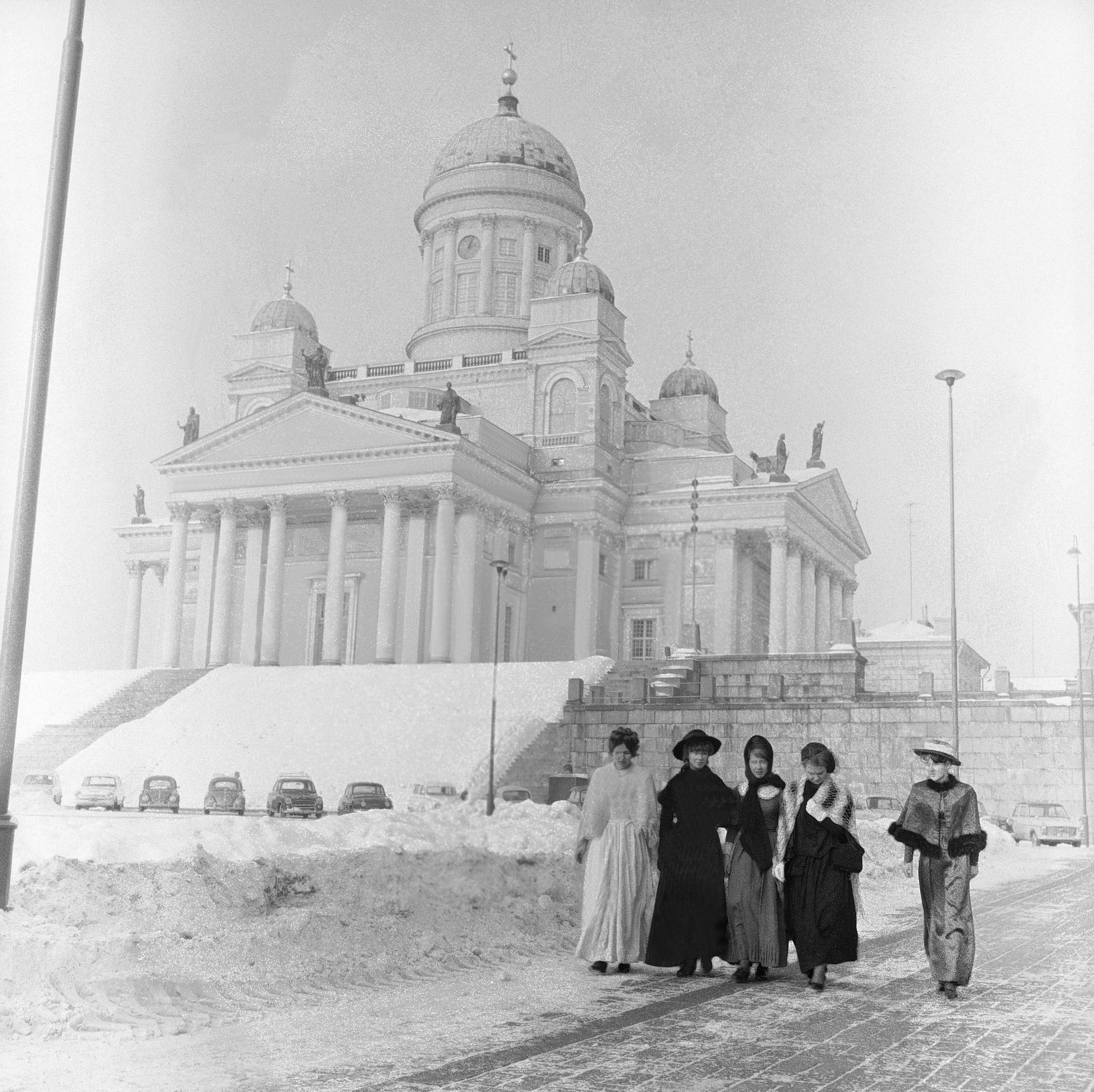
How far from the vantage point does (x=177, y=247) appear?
2117cm

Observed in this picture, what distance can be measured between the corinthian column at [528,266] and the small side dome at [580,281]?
5058 mm

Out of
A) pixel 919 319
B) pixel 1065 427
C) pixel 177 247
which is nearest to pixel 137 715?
pixel 177 247

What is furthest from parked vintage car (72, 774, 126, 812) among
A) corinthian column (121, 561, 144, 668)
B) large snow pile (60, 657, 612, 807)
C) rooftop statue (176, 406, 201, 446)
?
corinthian column (121, 561, 144, 668)

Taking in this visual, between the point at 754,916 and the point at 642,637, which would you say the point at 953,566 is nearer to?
Answer: the point at 642,637

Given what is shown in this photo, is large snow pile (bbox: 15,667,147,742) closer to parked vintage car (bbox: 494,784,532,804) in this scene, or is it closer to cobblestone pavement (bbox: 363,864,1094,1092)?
parked vintage car (bbox: 494,784,532,804)

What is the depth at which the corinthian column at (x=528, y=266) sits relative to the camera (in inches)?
2768

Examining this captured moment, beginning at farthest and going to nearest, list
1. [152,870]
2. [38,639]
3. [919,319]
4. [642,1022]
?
[919,319] → [38,639] → [152,870] → [642,1022]

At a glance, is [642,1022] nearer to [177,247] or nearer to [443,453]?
[177,247]

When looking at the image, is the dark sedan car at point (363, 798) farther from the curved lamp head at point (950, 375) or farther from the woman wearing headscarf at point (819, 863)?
the woman wearing headscarf at point (819, 863)

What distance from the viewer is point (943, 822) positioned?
1055 cm

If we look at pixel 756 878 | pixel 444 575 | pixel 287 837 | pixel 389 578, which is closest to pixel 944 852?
pixel 756 878

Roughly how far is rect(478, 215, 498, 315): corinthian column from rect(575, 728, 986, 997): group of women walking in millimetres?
60253

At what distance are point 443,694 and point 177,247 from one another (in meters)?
25.7

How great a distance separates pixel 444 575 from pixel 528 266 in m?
22.8
